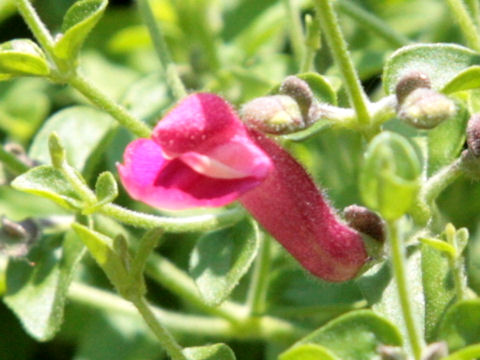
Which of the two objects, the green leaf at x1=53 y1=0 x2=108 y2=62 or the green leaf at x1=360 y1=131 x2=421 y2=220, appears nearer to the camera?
the green leaf at x1=360 y1=131 x2=421 y2=220

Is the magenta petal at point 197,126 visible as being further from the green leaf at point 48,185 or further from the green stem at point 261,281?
the green stem at point 261,281

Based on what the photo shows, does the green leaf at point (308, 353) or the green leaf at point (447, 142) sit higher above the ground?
the green leaf at point (308, 353)

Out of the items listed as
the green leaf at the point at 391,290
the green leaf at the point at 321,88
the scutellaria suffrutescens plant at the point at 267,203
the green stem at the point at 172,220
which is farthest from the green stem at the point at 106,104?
the green leaf at the point at 391,290

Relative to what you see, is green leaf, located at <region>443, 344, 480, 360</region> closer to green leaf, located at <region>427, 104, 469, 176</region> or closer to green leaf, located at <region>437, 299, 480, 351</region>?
green leaf, located at <region>437, 299, 480, 351</region>

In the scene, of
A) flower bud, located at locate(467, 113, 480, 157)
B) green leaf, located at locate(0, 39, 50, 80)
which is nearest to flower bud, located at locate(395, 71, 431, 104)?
flower bud, located at locate(467, 113, 480, 157)

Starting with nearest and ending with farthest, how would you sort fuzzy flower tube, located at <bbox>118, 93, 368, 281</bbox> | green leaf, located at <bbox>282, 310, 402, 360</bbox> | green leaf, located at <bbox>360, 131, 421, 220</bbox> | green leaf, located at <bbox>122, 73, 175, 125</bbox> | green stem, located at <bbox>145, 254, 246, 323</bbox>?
green leaf, located at <bbox>360, 131, 421, 220</bbox>
green leaf, located at <bbox>282, 310, 402, 360</bbox>
fuzzy flower tube, located at <bbox>118, 93, 368, 281</bbox>
green stem, located at <bbox>145, 254, 246, 323</bbox>
green leaf, located at <bbox>122, 73, 175, 125</bbox>

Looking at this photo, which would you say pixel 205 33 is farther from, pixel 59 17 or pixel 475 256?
pixel 475 256

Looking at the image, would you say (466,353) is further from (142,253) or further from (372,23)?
(372,23)
